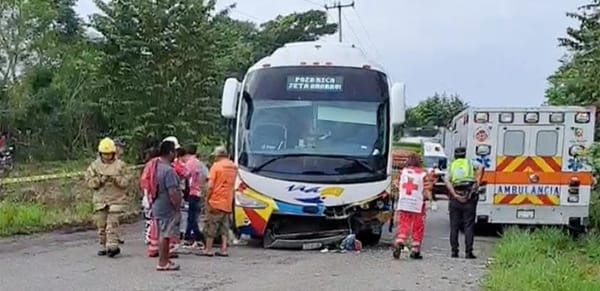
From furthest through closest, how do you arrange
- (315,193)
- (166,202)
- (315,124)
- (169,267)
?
(315,124) < (315,193) < (166,202) < (169,267)

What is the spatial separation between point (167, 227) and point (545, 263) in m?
4.90

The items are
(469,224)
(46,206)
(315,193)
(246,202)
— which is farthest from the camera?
(46,206)

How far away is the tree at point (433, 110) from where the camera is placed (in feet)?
260

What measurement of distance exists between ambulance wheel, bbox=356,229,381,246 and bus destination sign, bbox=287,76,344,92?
2.50 m

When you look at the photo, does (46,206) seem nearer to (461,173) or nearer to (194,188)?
(194,188)

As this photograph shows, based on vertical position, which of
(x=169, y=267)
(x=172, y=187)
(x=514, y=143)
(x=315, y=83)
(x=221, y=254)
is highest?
(x=315, y=83)

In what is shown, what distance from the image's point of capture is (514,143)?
18.9 metres

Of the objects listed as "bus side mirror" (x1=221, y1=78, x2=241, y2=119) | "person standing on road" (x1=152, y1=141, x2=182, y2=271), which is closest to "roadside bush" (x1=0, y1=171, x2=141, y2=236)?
"bus side mirror" (x1=221, y1=78, x2=241, y2=119)

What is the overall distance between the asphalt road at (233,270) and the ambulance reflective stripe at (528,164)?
10.5 feet

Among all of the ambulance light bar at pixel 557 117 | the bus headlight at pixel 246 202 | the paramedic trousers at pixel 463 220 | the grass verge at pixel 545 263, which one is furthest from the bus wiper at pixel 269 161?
the ambulance light bar at pixel 557 117

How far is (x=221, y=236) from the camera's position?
14.5m

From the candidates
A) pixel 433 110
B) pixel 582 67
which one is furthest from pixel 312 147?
pixel 433 110

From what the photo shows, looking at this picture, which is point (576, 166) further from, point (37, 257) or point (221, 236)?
point (37, 257)

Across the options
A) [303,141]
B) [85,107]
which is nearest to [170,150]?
[303,141]
